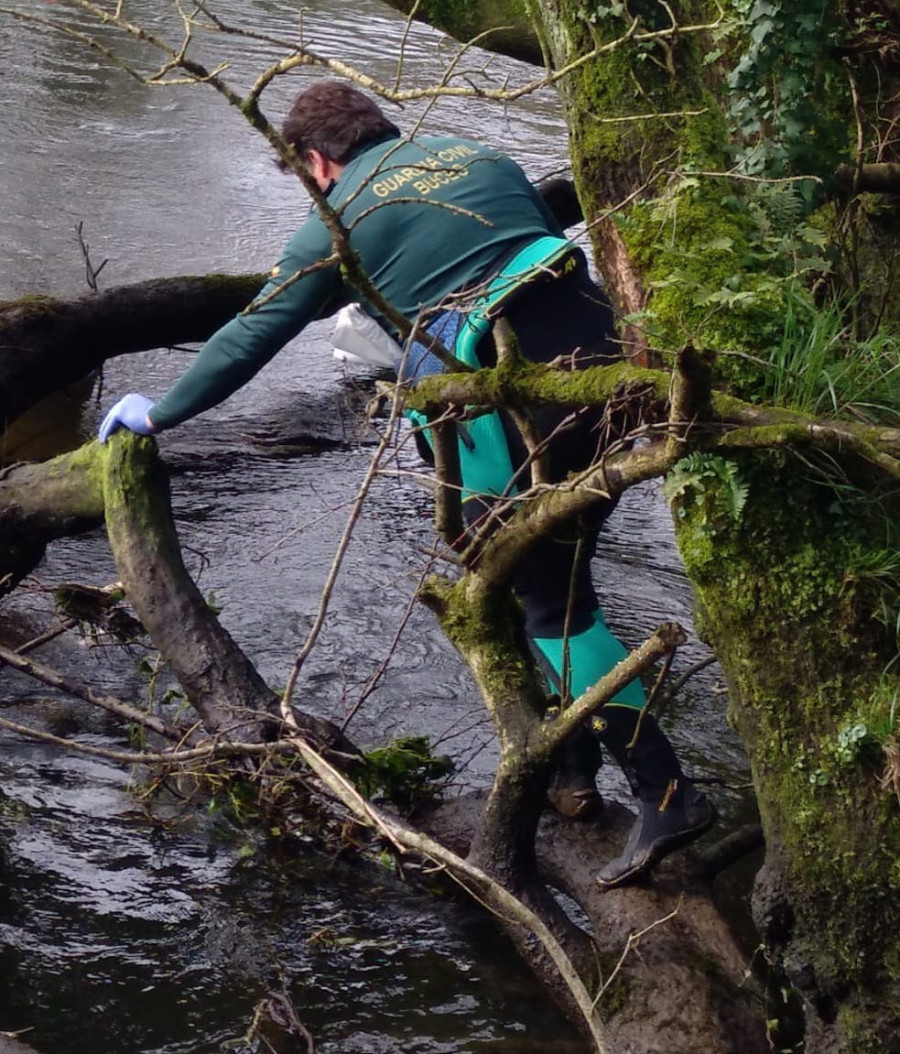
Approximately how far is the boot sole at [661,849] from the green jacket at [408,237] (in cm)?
149

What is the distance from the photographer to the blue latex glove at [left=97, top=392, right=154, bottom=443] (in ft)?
13.8

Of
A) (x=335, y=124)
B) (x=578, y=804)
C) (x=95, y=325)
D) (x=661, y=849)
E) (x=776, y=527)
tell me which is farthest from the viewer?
(x=95, y=325)

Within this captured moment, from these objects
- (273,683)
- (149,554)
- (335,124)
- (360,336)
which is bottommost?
(273,683)

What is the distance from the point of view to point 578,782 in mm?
3984

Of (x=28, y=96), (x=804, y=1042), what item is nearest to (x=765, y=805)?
(x=804, y=1042)

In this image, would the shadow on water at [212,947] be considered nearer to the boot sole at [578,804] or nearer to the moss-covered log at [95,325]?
the boot sole at [578,804]

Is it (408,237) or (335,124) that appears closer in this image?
(408,237)

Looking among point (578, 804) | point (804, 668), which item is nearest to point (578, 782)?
point (578, 804)

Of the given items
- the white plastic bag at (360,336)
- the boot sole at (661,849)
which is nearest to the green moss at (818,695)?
the boot sole at (661,849)

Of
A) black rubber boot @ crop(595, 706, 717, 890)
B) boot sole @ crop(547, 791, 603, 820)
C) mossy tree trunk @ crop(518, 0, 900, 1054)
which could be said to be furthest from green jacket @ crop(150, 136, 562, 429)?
boot sole @ crop(547, 791, 603, 820)

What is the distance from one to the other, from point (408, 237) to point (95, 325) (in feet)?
10.8

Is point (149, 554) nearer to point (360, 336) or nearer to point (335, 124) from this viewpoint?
point (360, 336)

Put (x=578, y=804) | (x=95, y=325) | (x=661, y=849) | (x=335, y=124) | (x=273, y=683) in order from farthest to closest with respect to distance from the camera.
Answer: (x=95, y=325) → (x=273, y=683) → (x=578, y=804) → (x=335, y=124) → (x=661, y=849)

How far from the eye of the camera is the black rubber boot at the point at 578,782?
13.0 feet
